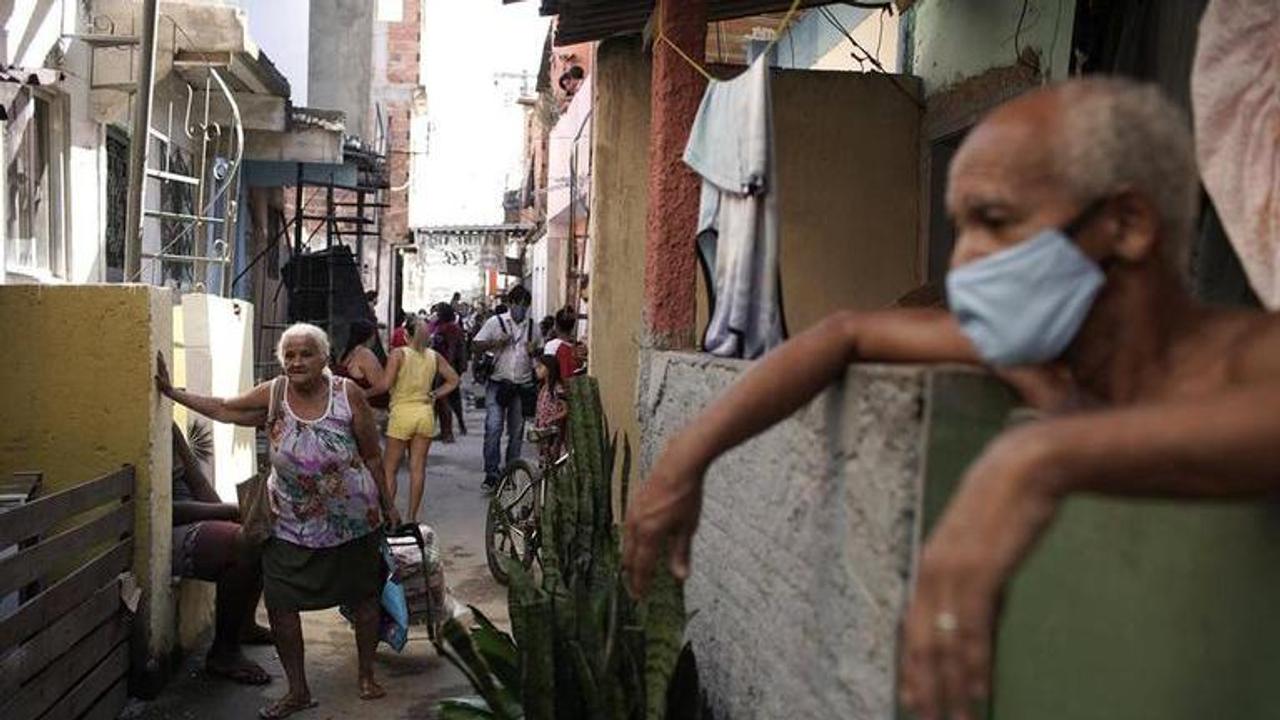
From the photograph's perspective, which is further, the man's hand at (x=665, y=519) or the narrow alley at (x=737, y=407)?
the man's hand at (x=665, y=519)

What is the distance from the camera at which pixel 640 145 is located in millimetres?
6797

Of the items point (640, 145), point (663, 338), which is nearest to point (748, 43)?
point (640, 145)

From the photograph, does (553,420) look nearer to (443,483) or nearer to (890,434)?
(443,483)

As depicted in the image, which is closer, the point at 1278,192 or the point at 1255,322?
the point at 1255,322

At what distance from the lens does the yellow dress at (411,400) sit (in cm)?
894

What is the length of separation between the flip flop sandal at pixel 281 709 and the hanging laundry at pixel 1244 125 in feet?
13.7

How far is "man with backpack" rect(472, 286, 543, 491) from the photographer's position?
11203 mm

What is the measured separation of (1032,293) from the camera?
1598mm

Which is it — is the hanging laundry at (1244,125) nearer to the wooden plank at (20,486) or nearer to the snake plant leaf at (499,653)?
the snake plant leaf at (499,653)

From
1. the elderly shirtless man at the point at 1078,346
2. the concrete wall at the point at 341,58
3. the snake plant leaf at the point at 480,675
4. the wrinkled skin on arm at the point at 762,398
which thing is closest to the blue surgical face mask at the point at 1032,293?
the elderly shirtless man at the point at 1078,346

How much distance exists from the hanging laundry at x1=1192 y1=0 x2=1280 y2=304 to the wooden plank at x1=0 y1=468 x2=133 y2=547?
3.62 metres

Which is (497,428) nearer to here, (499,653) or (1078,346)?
(499,653)

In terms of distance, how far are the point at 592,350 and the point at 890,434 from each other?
196 inches

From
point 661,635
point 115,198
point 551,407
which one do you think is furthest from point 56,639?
point 115,198
